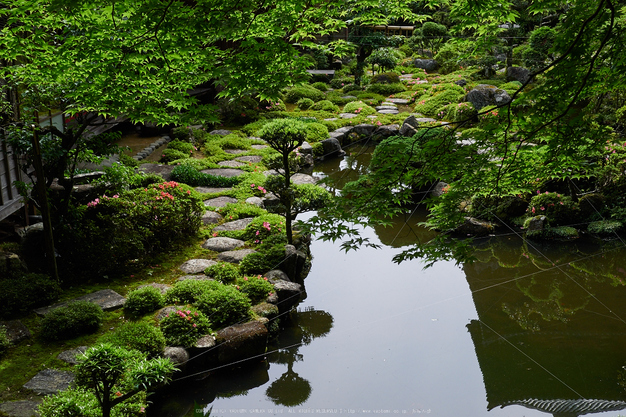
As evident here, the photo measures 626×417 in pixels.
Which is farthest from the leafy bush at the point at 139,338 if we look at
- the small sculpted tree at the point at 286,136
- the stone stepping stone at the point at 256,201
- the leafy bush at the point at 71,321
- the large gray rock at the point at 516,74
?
the large gray rock at the point at 516,74

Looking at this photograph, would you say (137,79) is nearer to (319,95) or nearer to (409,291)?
(409,291)

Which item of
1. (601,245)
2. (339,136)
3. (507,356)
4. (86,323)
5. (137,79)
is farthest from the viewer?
(339,136)

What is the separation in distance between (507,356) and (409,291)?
1.83 m

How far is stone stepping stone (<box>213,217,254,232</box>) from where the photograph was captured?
27.9 feet

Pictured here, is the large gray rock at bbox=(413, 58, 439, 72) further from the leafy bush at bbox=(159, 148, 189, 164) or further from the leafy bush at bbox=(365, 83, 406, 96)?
the leafy bush at bbox=(159, 148, 189, 164)

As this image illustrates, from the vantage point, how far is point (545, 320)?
22.2 feet

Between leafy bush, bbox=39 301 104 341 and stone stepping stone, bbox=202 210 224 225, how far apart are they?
343 cm

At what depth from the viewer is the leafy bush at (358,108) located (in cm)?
1717

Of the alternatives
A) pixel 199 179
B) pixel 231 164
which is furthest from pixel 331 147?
pixel 199 179

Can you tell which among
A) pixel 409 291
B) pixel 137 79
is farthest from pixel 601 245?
pixel 137 79

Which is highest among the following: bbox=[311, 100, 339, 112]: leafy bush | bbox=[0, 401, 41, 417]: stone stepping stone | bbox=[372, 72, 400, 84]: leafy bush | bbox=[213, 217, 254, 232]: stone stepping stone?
bbox=[372, 72, 400, 84]: leafy bush

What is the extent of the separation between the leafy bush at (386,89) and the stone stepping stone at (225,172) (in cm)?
1041

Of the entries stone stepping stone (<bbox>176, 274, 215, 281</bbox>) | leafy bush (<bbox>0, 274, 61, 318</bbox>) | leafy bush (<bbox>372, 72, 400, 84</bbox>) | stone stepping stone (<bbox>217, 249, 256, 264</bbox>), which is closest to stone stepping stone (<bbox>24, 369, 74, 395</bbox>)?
leafy bush (<bbox>0, 274, 61, 318</bbox>)

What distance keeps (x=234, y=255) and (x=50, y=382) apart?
129 inches
